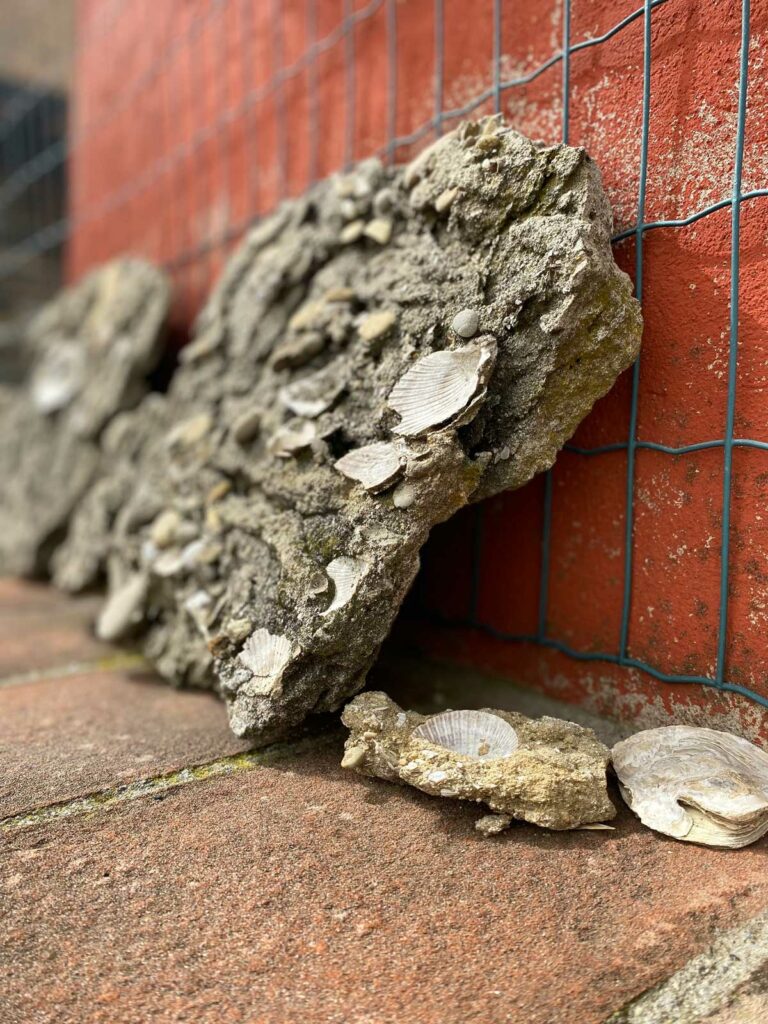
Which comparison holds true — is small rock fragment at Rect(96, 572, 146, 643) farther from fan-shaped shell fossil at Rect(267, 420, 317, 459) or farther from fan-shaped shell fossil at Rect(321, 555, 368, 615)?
fan-shaped shell fossil at Rect(321, 555, 368, 615)

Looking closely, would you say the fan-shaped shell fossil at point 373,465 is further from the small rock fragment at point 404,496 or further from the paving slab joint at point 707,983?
the paving slab joint at point 707,983

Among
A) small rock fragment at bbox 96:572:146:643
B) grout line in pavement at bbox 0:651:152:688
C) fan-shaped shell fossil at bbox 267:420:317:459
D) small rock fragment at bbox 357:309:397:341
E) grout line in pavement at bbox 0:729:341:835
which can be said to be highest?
small rock fragment at bbox 357:309:397:341

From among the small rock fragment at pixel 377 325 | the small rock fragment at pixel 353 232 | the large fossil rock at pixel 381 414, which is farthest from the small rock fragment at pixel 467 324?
the small rock fragment at pixel 353 232

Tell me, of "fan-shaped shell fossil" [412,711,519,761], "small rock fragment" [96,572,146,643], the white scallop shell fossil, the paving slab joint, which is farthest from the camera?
"small rock fragment" [96,572,146,643]

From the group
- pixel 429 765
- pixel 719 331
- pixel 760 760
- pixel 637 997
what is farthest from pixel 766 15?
pixel 637 997

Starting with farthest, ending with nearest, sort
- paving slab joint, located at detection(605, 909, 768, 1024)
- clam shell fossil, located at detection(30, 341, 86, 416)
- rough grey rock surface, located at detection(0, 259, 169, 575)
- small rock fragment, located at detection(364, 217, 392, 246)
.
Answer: clam shell fossil, located at detection(30, 341, 86, 416), rough grey rock surface, located at detection(0, 259, 169, 575), small rock fragment, located at detection(364, 217, 392, 246), paving slab joint, located at detection(605, 909, 768, 1024)

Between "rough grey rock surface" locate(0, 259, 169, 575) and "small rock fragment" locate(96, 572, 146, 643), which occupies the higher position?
"rough grey rock surface" locate(0, 259, 169, 575)

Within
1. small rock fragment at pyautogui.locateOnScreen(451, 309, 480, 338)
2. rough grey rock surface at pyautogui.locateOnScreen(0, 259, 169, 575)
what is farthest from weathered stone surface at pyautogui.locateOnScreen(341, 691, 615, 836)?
rough grey rock surface at pyautogui.locateOnScreen(0, 259, 169, 575)

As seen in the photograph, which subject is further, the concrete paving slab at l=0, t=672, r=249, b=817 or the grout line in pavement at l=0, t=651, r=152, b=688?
the grout line in pavement at l=0, t=651, r=152, b=688
